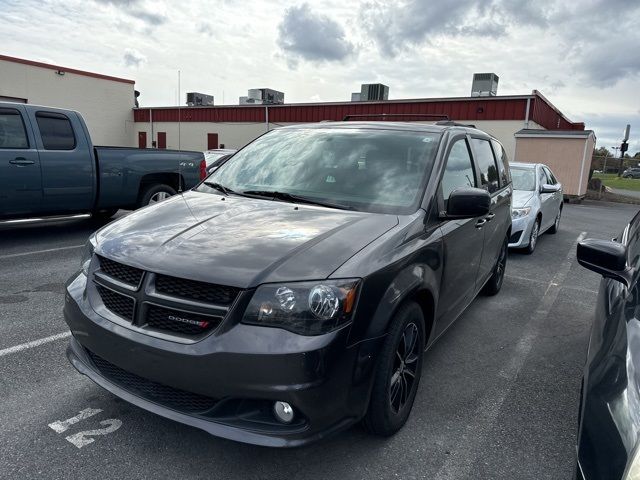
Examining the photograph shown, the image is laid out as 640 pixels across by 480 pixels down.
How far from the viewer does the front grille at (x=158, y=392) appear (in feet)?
7.44

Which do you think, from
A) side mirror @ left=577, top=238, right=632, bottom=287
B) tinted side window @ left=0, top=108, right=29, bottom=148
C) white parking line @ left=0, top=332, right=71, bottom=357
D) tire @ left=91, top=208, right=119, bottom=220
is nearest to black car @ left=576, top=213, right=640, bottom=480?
side mirror @ left=577, top=238, right=632, bottom=287

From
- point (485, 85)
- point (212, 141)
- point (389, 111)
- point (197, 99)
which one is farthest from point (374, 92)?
point (197, 99)

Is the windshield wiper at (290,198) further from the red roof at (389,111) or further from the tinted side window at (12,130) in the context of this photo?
the red roof at (389,111)

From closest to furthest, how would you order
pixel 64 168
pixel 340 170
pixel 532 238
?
pixel 340 170 < pixel 64 168 < pixel 532 238

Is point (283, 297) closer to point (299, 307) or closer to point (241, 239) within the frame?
point (299, 307)

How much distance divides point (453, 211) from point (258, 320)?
5.15 feet

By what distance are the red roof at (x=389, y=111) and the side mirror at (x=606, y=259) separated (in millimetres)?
17688

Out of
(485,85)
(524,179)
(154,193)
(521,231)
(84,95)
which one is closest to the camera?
(521,231)

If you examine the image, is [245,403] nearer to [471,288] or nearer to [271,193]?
[271,193]

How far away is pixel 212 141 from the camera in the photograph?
27188 mm

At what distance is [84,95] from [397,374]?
89.5 feet

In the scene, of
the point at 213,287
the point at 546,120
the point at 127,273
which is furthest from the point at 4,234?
the point at 546,120

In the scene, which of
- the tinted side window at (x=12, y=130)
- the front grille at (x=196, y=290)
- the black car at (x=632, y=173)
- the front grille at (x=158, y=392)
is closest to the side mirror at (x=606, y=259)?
the front grille at (x=196, y=290)

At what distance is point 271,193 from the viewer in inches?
132
